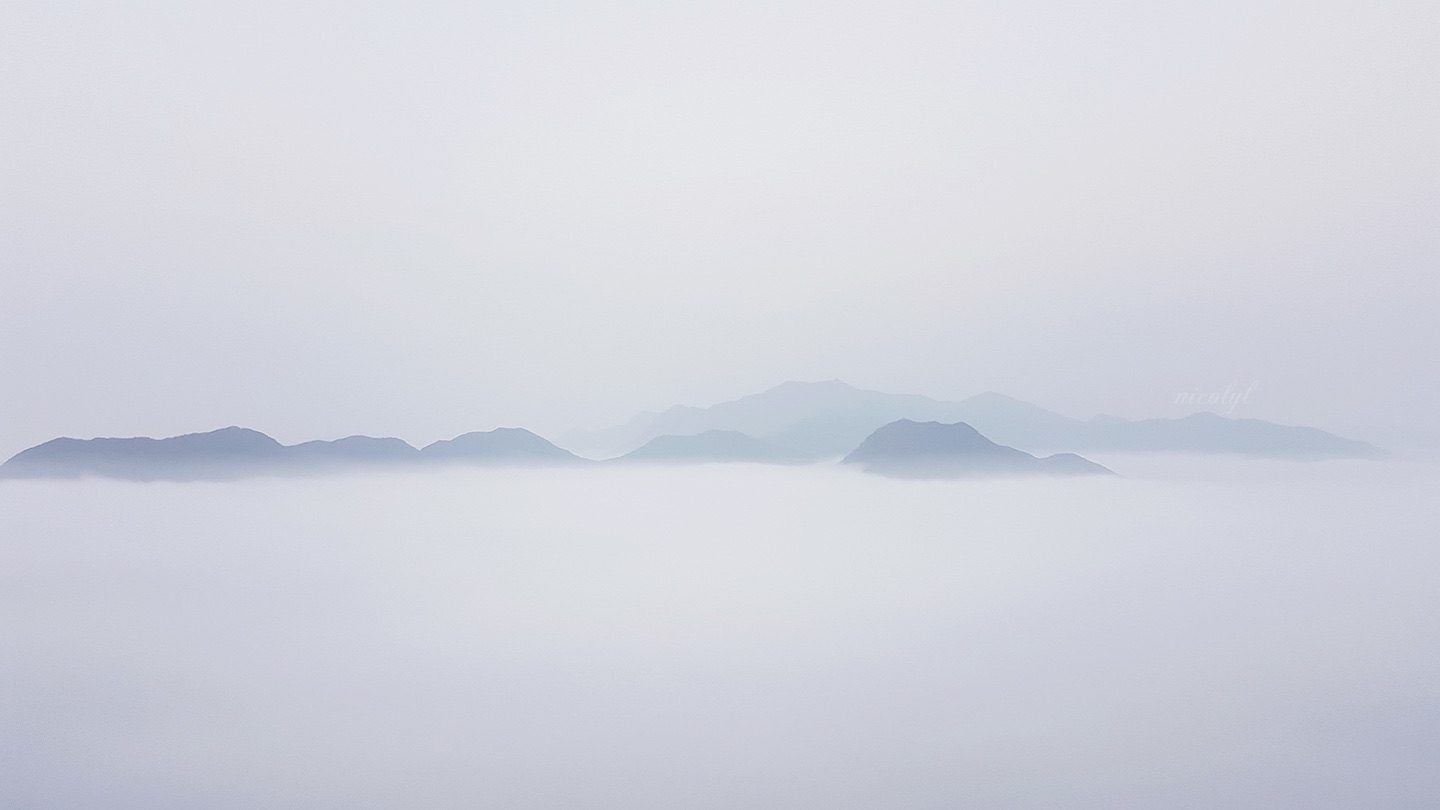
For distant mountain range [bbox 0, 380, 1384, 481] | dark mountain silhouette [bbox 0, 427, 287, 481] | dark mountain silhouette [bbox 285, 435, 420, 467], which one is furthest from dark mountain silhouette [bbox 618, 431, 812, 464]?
dark mountain silhouette [bbox 0, 427, 287, 481]

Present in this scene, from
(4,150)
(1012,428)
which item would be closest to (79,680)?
(4,150)

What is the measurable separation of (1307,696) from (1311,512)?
1.17m

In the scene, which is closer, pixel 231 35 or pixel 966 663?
pixel 966 663

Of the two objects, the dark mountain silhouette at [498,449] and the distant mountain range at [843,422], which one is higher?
the distant mountain range at [843,422]

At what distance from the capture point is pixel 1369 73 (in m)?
3.49

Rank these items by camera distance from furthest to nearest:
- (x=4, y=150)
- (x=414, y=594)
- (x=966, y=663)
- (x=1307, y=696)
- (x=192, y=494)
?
(x=192, y=494) < (x=4, y=150) < (x=414, y=594) < (x=966, y=663) < (x=1307, y=696)

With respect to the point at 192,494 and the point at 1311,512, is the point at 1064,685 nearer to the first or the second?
the point at 1311,512

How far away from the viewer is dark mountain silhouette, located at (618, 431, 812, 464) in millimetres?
4035

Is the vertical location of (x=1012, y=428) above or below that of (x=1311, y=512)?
above

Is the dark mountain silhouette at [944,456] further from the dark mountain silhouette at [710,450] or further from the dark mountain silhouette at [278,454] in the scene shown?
the dark mountain silhouette at [278,454]

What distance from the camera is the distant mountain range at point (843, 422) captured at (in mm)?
3928

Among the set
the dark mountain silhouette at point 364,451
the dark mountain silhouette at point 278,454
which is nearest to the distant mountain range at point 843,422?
the dark mountain silhouette at point 278,454

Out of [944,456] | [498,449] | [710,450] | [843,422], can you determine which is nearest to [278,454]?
[498,449]

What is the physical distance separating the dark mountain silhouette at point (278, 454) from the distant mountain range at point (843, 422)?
0.31 m
